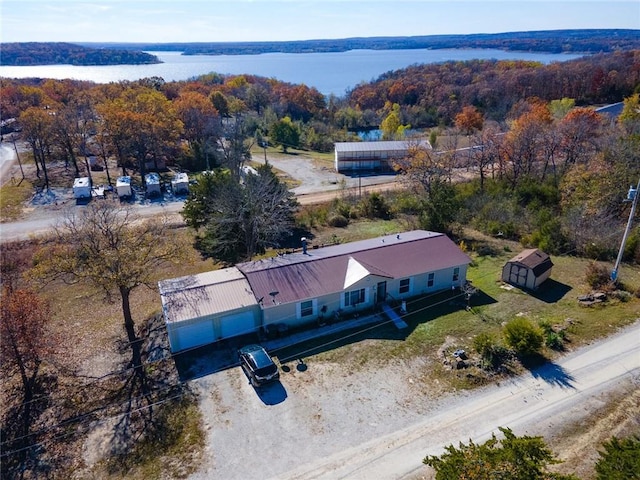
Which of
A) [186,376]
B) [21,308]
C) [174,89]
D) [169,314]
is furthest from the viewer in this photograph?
[174,89]

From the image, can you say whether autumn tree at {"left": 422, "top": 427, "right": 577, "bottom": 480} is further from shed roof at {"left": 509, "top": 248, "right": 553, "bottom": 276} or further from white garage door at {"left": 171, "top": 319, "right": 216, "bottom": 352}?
shed roof at {"left": 509, "top": 248, "right": 553, "bottom": 276}

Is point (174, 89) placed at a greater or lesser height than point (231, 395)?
greater

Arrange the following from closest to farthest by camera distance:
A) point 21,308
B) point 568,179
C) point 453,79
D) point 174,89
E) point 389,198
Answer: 1. point 21,308
2. point 568,179
3. point 389,198
4. point 174,89
5. point 453,79

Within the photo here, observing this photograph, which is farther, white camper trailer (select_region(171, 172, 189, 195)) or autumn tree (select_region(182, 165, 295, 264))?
white camper trailer (select_region(171, 172, 189, 195))

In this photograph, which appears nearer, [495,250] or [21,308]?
[21,308]

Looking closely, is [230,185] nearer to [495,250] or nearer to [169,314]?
[169,314]

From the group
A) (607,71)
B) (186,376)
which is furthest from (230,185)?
(607,71)

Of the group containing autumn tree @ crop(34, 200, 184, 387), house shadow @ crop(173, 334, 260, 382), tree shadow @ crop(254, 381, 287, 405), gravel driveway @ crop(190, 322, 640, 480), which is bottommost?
house shadow @ crop(173, 334, 260, 382)

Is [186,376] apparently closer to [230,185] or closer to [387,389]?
[387,389]

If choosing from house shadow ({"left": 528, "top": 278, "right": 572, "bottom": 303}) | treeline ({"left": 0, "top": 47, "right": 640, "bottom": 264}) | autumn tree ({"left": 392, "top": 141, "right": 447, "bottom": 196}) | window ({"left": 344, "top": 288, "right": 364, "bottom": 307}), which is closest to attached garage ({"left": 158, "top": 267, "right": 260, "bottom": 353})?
window ({"left": 344, "top": 288, "right": 364, "bottom": 307})
